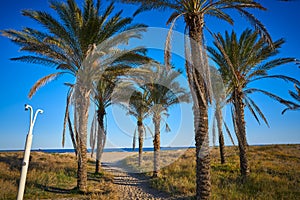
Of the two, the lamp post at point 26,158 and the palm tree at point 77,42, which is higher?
the palm tree at point 77,42

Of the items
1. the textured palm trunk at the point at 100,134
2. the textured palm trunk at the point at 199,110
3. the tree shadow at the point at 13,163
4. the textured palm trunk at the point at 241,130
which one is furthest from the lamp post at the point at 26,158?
the textured palm trunk at the point at 100,134

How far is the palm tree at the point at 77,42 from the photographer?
9305 mm

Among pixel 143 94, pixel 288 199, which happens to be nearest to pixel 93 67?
pixel 143 94

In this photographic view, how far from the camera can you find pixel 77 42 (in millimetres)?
9727

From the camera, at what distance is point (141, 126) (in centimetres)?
2080

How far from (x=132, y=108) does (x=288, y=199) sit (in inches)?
572

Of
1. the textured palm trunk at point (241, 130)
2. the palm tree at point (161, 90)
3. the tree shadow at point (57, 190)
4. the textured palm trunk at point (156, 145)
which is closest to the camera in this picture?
the tree shadow at point (57, 190)

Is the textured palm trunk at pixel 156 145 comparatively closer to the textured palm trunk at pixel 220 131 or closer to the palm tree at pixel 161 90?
the palm tree at pixel 161 90

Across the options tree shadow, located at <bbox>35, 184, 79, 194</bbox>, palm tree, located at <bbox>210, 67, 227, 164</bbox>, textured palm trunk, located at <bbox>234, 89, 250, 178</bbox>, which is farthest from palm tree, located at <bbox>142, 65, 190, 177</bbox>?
tree shadow, located at <bbox>35, 184, 79, 194</bbox>

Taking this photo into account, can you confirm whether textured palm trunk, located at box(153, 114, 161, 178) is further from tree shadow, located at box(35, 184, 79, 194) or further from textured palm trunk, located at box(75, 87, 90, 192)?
tree shadow, located at box(35, 184, 79, 194)

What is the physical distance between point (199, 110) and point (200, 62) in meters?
1.58

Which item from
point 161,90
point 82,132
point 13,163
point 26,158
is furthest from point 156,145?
point 13,163

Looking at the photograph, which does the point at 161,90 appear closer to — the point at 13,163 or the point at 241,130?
the point at 241,130

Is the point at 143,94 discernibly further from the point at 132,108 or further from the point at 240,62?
the point at 240,62
